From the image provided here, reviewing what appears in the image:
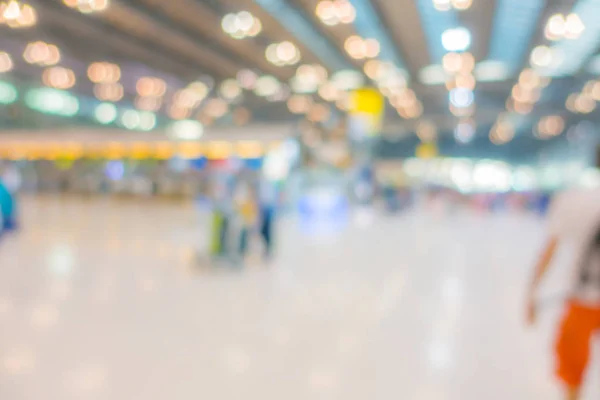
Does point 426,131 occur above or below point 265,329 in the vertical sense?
above

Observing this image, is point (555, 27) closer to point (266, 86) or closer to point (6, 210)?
point (266, 86)

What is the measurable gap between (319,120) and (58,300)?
33.6 meters

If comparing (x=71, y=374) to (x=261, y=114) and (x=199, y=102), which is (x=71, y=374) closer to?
(x=199, y=102)

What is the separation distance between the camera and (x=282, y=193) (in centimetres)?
1869

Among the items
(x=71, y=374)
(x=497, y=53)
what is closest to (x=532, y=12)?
(x=497, y=53)

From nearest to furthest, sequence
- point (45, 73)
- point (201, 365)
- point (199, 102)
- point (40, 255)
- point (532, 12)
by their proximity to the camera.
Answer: point (201, 365)
point (40, 255)
point (532, 12)
point (45, 73)
point (199, 102)

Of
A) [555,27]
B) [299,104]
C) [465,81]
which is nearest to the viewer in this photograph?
[555,27]

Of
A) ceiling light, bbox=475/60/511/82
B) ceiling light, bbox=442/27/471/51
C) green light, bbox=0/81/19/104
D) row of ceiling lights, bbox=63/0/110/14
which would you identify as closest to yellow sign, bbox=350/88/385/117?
ceiling light, bbox=442/27/471/51

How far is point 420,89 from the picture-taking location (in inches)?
1045

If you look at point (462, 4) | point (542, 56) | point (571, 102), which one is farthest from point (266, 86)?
point (571, 102)

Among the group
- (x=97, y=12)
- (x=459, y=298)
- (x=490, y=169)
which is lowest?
(x=459, y=298)

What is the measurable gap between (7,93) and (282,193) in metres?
18.3

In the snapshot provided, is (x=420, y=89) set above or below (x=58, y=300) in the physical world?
above

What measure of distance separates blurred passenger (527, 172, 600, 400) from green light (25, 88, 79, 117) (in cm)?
3068
